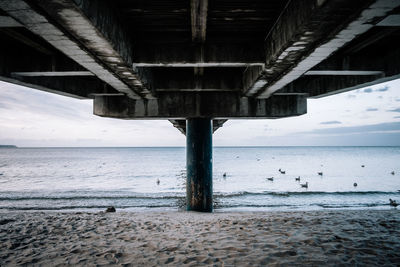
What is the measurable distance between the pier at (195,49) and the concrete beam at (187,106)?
4cm

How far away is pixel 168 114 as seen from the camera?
29.5 feet

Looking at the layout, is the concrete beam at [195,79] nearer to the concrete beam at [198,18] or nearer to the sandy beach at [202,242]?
the concrete beam at [198,18]

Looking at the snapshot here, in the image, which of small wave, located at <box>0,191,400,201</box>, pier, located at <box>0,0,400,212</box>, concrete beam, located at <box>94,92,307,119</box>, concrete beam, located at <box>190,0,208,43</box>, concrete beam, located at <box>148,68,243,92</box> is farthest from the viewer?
small wave, located at <box>0,191,400,201</box>

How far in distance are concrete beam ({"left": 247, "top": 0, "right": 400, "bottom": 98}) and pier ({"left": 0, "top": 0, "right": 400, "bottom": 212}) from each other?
0.01m

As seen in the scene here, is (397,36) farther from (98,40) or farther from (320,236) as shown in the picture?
(98,40)

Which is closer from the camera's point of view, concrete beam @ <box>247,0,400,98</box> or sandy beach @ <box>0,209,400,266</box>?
concrete beam @ <box>247,0,400,98</box>

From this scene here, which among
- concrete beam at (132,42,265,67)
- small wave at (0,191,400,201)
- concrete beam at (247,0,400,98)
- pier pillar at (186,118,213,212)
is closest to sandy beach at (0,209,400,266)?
pier pillar at (186,118,213,212)

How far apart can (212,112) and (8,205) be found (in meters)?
15.9

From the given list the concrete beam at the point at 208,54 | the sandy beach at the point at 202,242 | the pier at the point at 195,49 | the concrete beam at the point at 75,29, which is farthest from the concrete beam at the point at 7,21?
the sandy beach at the point at 202,242

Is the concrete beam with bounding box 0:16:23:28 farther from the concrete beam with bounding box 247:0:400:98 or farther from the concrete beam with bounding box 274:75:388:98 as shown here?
the concrete beam with bounding box 274:75:388:98

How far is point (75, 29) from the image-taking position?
3.38 m

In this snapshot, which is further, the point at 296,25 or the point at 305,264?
the point at 305,264

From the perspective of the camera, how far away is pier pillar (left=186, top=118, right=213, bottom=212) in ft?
31.0

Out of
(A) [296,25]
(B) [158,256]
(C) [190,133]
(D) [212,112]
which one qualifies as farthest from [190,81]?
(B) [158,256]
